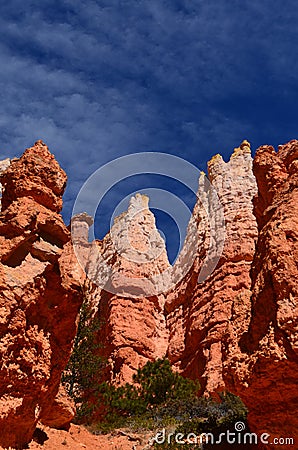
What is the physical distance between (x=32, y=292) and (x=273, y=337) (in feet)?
12.6

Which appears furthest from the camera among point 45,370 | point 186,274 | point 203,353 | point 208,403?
point 186,274

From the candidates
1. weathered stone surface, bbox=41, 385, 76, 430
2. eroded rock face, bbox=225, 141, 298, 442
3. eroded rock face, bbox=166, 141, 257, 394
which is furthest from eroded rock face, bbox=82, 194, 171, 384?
eroded rock face, bbox=225, 141, 298, 442

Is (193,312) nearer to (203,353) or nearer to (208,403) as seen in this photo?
(203,353)

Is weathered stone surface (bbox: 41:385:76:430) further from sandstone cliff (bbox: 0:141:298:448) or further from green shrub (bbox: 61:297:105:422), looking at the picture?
green shrub (bbox: 61:297:105:422)

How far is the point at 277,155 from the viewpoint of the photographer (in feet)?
33.2

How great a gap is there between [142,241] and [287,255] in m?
25.7

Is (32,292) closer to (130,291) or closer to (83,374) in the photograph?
(83,374)

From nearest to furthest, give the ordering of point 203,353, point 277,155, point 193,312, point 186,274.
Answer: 1. point 277,155
2. point 203,353
3. point 193,312
4. point 186,274

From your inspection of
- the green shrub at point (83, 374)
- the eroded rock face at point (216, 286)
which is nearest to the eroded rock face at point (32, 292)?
the green shrub at point (83, 374)

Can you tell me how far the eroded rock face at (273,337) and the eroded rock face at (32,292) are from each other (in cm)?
312

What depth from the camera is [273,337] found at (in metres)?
7.05

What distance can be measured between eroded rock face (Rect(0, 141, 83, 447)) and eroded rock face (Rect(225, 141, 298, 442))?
10.2 feet

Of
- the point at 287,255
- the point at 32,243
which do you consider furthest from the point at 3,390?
the point at 287,255

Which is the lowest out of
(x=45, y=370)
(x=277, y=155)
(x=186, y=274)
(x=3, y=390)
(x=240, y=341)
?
(x=3, y=390)
